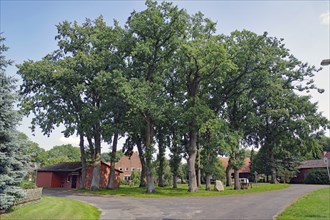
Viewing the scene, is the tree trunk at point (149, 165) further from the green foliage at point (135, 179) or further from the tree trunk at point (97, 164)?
the green foliage at point (135, 179)

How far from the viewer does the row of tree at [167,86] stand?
3142 cm

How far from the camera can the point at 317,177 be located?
152 feet

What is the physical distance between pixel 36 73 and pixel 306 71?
33.9 metres

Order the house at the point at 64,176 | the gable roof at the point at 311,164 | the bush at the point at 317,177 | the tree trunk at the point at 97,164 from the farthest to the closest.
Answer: the gable roof at the point at 311,164 → the house at the point at 64,176 → the bush at the point at 317,177 → the tree trunk at the point at 97,164

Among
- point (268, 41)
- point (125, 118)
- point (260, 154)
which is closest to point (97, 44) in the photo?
point (125, 118)

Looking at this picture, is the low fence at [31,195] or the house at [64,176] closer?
the low fence at [31,195]

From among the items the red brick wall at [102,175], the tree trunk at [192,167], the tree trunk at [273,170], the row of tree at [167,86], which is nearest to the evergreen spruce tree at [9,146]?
the row of tree at [167,86]

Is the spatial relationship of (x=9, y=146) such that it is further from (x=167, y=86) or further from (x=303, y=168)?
(x=303, y=168)

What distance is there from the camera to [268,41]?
35.1 metres

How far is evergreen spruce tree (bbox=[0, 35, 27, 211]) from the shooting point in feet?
46.1

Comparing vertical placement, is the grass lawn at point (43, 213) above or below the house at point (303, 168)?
below

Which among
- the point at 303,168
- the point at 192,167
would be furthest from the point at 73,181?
the point at 303,168

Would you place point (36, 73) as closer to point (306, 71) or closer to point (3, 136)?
point (3, 136)

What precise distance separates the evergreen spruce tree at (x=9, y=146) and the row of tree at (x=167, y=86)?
14736 millimetres
